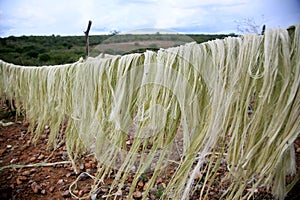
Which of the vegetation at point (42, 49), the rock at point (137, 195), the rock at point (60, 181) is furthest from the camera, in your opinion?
the vegetation at point (42, 49)

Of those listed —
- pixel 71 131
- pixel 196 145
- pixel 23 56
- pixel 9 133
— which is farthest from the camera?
pixel 23 56

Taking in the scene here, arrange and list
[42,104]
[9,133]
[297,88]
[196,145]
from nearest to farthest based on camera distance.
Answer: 1. [297,88]
2. [196,145]
3. [42,104]
4. [9,133]

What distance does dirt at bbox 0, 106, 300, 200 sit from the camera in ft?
2.90

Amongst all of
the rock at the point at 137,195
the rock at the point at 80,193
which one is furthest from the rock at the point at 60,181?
the rock at the point at 137,195

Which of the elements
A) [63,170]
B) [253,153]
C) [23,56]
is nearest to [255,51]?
[253,153]

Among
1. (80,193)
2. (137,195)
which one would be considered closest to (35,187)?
(80,193)

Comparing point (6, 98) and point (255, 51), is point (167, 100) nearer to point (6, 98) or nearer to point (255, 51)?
point (255, 51)

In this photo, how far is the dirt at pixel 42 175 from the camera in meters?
0.88

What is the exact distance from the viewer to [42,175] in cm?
103

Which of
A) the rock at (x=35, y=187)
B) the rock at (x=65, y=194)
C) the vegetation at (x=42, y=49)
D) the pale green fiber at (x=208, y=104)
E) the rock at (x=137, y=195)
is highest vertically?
the vegetation at (x=42, y=49)

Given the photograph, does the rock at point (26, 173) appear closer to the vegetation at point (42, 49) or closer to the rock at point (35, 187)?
the rock at point (35, 187)

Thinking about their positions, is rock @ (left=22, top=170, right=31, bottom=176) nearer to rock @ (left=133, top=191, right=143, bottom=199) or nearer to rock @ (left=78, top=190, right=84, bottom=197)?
rock @ (left=78, top=190, right=84, bottom=197)

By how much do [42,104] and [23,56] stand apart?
0.81m

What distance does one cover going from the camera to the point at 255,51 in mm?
442
